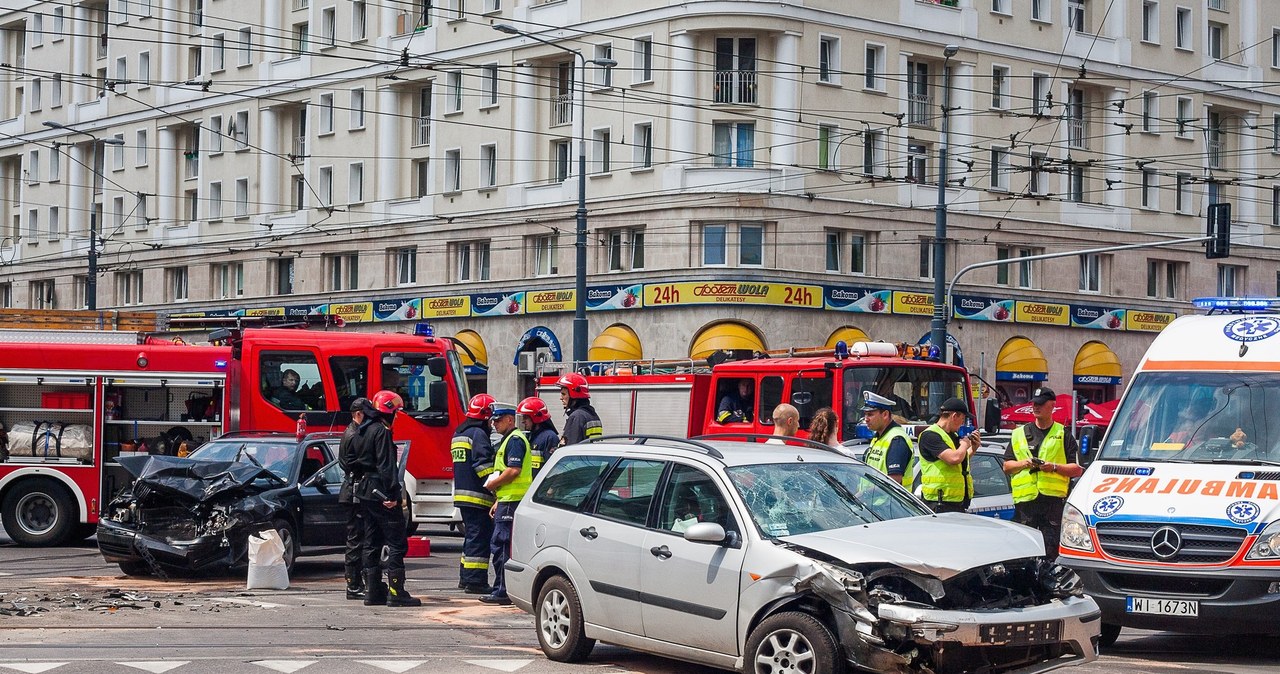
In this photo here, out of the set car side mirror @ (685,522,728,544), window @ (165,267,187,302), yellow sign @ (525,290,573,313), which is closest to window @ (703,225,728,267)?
yellow sign @ (525,290,573,313)

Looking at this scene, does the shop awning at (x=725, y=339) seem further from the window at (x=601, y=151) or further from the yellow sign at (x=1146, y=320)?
the yellow sign at (x=1146, y=320)

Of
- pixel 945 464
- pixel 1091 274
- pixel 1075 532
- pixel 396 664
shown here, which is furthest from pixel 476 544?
pixel 1091 274

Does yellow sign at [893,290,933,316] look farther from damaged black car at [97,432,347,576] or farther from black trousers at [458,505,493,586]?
black trousers at [458,505,493,586]

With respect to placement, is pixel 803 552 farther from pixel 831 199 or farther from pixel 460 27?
pixel 460 27

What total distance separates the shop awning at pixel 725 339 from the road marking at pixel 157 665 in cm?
3272

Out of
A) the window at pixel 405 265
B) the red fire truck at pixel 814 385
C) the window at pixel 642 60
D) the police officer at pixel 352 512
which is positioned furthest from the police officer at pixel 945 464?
the window at pixel 405 265

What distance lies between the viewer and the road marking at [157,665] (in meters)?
10.6

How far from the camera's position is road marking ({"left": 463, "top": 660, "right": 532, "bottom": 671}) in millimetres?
10680

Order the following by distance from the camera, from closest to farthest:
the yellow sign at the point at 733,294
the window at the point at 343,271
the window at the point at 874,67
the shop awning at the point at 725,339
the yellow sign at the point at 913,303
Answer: the shop awning at the point at 725,339
the yellow sign at the point at 733,294
the window at the point at 874,67
the yellow sign at the point at 913,303
the window at the point at 343,271

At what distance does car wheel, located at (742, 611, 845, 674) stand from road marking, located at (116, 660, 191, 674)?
381cm

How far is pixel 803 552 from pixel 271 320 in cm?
1553

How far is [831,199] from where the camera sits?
1780 inches

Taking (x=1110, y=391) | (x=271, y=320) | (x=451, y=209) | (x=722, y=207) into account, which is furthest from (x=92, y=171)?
(x=271, y=320)

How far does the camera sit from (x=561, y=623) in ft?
35.8
